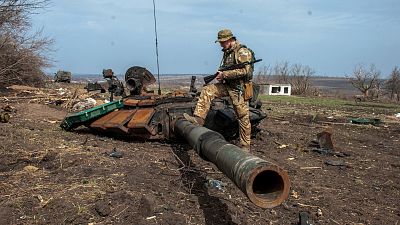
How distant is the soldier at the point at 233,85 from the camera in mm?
7445

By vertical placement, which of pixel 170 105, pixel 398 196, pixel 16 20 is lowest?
pixel 398 196

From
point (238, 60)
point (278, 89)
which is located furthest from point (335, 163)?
point (278, 89)

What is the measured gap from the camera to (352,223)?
5254 mm

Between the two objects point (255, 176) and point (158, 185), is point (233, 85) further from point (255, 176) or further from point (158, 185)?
point (255, 176)

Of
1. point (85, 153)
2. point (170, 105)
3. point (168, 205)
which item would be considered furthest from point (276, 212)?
point (170, 105)

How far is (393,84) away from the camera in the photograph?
5512 cm

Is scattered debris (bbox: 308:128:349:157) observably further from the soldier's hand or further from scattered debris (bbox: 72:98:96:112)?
scattered debris (bbox: 72:98:96:112)

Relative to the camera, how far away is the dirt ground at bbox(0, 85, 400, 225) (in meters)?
4.91

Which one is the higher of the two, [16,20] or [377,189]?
[16,20]

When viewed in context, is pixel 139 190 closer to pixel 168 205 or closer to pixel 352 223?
pixel 168 205

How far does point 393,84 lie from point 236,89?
52.4 m

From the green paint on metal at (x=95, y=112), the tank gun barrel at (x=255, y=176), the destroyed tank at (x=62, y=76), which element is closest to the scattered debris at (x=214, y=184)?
the tank gun barrel at (x=255, y=176)

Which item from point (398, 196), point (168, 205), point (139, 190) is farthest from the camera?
point (398, 196)

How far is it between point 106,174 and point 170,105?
126 inches
